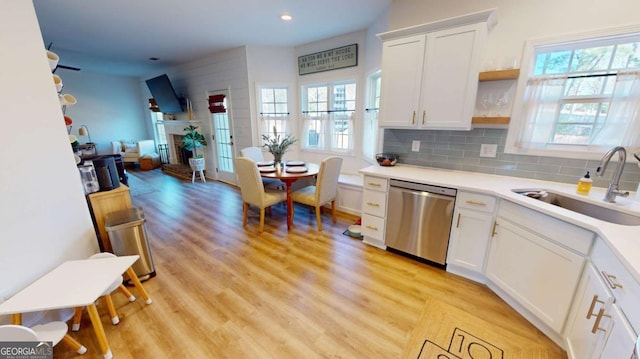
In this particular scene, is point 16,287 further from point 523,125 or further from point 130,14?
point 523,125

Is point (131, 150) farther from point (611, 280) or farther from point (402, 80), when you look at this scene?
point (611, 280)

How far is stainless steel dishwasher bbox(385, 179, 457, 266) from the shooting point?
6.96ft

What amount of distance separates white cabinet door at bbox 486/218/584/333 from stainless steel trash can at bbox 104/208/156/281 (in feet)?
9.56

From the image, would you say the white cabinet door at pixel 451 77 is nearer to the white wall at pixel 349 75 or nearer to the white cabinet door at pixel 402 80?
the white cabinet door at pixel 402 80

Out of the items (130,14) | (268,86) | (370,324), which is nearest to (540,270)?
(370,324)

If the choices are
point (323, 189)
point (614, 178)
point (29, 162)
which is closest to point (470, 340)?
point (614, 178)

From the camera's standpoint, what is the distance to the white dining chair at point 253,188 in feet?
9.20

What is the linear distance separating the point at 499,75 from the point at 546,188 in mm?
1013

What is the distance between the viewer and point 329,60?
3.79 meters

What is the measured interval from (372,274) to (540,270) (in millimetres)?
1192

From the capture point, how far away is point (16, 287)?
4.80 feet

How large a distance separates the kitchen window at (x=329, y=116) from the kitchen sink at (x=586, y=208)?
2418 millimetres

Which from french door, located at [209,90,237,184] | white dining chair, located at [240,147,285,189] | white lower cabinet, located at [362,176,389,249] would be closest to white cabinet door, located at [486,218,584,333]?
white lower cabinet, located at [362,176,389,249]

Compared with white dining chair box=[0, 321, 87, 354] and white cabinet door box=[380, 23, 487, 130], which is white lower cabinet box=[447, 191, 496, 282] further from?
white dining chair box=[0, 321, 87, 354]
